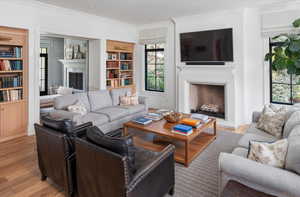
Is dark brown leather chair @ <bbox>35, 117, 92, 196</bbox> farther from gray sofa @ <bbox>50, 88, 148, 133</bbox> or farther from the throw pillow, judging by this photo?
the throw pillow

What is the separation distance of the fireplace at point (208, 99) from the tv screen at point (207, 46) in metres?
0.78

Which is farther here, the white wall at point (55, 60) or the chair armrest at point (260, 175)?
the white wall at point (55, 60)

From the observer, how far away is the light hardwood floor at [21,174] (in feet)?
7.50

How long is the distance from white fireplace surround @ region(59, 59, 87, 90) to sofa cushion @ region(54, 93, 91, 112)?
296cm

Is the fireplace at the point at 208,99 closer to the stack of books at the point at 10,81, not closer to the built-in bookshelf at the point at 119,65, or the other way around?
the built-in bookshelf at the point at 119,65

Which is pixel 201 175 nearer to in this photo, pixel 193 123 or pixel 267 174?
pixel 193 123

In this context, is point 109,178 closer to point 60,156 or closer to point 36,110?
point 60,156

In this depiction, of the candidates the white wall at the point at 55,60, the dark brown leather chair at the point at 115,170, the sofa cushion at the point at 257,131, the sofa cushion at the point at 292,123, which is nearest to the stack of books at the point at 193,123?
the sofa cushion at the point at 257,131

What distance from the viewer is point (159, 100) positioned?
21.9 feet

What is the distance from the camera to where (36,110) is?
4.41 metres

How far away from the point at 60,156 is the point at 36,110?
9.16ft

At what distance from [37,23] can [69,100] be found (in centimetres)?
181

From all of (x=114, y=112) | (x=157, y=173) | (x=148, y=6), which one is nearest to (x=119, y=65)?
(x=148, y=6)

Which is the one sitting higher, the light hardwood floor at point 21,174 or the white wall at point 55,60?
the white wall at point 55,60
